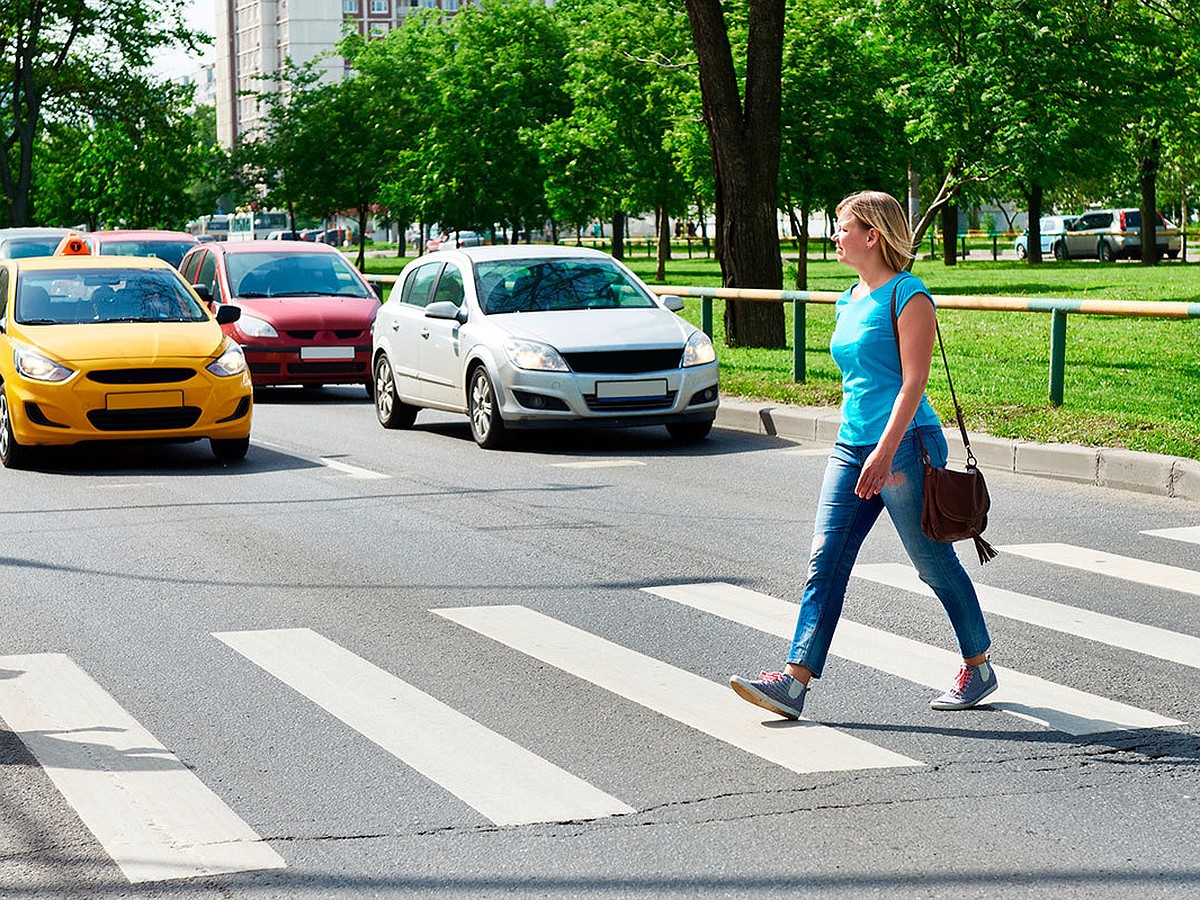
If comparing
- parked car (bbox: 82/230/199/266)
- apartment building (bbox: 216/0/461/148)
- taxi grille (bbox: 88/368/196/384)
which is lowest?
taxi grille (bbox: 88/368/196/384)

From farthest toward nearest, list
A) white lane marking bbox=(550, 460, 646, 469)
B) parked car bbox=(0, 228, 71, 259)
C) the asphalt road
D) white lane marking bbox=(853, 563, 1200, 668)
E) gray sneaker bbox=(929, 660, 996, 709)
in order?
parked car bbox=(0, 228, 71, 259), white lane marking bbox=(550, 460, 646, 469), white lane marking bbox=(853, 563, 1200, 668), gray sneaker bbox=(929, 660, 996, 709), the asphalt road

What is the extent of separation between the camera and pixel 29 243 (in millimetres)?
30344

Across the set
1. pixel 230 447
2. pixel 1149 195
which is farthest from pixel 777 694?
pixel 1149 195

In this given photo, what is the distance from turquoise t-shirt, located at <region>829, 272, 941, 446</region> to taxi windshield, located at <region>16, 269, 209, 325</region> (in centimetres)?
922

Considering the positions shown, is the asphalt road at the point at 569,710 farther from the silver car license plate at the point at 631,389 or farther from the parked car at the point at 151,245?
the parked car at the point at 151,245

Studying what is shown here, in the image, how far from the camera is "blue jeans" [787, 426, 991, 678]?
584 centimetres

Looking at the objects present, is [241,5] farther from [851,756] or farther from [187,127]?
[851,756]

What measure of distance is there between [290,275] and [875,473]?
610 inches

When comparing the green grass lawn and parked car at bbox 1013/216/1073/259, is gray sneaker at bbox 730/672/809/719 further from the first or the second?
parked car at bbox 1013/216/1073/259

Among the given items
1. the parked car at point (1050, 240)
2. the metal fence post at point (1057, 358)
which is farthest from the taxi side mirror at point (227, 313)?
the parked car at point (1050, 240)

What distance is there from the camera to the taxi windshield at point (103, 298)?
13.9 meters

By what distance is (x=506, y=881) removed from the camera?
4277mm

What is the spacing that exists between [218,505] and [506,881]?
23.4ft

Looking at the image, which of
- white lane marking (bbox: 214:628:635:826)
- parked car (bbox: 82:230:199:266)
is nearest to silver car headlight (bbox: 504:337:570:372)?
white lane marking (bbox: 214:628:635:826)
